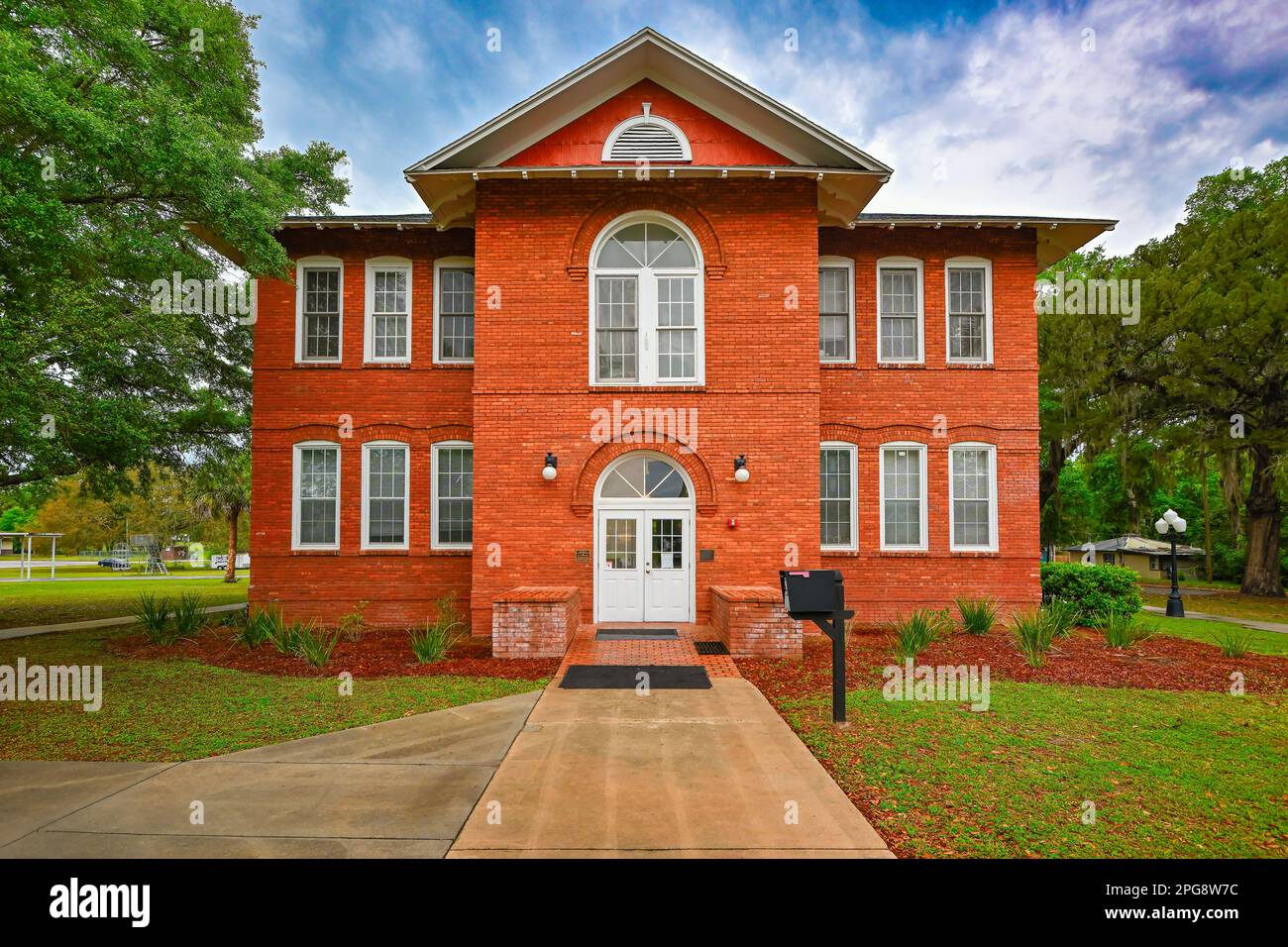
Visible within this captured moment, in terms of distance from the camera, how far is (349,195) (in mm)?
20188

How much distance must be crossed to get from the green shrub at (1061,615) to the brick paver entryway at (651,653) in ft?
18.7

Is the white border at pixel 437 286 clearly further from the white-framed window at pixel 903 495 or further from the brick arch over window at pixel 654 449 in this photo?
the white-framed window at pixel 903 495

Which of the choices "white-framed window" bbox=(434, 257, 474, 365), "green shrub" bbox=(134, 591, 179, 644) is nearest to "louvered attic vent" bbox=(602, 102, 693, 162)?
"white-framed window" bbox=(434, 257, 474, 365)

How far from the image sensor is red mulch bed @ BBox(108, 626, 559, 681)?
370 inches

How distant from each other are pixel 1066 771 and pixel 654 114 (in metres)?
12.3

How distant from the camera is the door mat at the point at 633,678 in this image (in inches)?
325

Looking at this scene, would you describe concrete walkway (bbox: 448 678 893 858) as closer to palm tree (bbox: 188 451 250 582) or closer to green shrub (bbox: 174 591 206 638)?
green shrub (bbox: 174 591 206 638)

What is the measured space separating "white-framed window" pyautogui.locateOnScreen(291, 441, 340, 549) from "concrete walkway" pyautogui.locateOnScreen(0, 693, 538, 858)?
8.22 m

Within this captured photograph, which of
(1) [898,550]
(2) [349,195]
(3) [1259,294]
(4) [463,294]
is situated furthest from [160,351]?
(3) [1259,294]

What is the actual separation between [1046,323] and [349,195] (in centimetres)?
2366

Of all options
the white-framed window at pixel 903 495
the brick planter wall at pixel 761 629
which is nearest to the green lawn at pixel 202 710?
the brick planter wall at pixel 761 629

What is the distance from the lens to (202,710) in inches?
295

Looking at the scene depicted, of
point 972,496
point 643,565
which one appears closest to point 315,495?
point 643,565

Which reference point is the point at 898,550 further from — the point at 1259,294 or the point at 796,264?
the point at 1259,294
